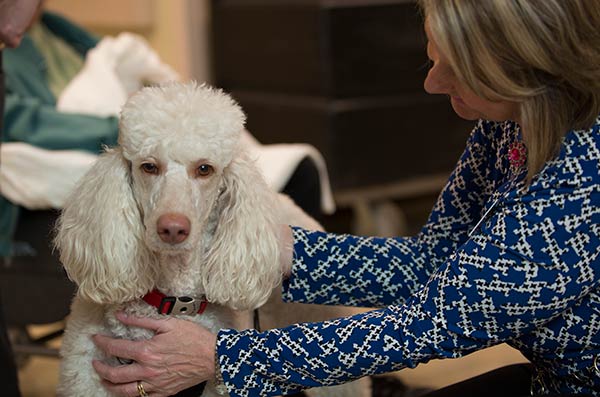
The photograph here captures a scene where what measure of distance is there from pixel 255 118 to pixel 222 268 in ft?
7.52

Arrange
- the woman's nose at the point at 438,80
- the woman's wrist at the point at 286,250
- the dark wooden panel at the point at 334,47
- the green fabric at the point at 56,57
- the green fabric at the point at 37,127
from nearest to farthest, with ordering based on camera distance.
A: the woman's nose at the point at 438,80 → the woman's wrist at the point at 286,250 → the green fabric at the point at 37,127 → the green fabric at the point at 56,57 → the dark wooden panel at the point at 334,47

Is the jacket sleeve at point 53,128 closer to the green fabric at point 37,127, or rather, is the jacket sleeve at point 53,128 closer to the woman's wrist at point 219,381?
the green fabric at point 37,127

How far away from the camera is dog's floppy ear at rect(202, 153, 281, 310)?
1.28 meters

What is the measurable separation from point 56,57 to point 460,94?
1.76 meters

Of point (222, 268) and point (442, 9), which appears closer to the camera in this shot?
point (442, 9)

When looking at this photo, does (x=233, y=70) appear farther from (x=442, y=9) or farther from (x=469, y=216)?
(x=442, y=9)

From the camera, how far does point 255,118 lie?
3.54 m

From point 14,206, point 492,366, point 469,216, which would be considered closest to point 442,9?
point 469,216

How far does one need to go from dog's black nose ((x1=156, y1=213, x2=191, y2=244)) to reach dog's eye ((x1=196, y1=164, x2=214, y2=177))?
0.09 metres

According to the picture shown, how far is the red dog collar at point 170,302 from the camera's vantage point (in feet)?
4.29

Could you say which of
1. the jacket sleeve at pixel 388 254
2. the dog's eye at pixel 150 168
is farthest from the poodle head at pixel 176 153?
the jacket sleeve at pixel 388 254

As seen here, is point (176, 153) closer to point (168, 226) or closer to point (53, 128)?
point (168, 226)

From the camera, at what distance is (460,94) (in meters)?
1.21

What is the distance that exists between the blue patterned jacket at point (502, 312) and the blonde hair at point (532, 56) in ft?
0.11
